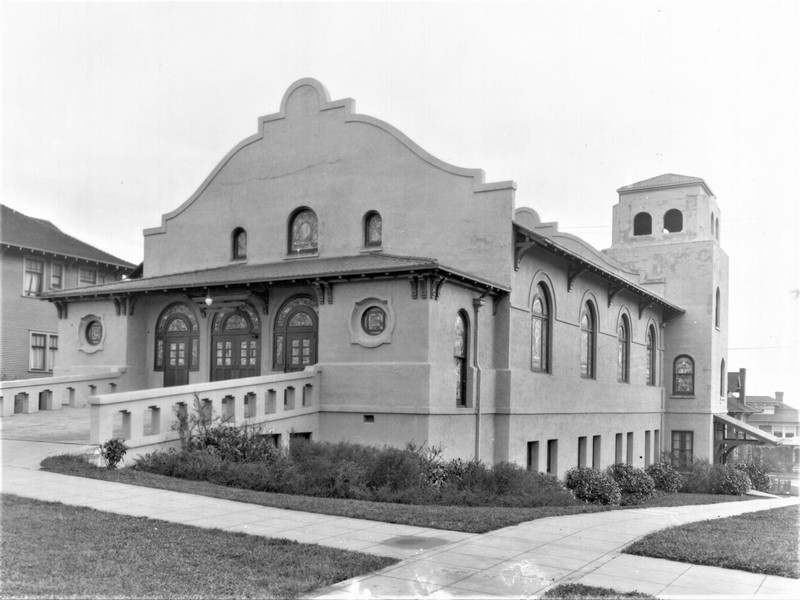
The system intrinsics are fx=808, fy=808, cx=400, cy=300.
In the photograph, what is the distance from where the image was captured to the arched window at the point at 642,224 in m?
41.3

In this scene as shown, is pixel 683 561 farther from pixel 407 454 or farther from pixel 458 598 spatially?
pixel 407 454

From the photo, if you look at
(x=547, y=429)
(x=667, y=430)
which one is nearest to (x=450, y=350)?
(x=547, y=429)

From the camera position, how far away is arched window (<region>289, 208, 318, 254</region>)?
24.8 m

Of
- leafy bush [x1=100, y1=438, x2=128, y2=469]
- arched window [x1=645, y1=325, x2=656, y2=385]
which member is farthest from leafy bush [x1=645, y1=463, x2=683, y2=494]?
leafy bush [x1=100, y1=438, x2=128, y2=469]

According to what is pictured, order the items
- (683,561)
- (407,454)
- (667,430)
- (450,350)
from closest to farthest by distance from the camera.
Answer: (683,561), (407,454), (450,350), (667,430)

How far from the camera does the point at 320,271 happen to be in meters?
20.9

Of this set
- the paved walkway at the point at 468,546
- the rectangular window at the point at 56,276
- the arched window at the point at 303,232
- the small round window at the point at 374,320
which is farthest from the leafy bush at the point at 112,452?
the rectangular window at the point at 56,276

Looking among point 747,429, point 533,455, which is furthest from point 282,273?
point 747,429

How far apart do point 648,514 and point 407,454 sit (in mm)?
5402

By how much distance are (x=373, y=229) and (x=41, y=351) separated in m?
20.2

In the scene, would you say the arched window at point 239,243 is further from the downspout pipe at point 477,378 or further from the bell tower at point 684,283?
the bell tower at point 684,283

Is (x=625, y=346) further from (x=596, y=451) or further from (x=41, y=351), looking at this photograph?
(x=41, y=351)

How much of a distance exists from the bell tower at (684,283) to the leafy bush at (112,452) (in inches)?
1179

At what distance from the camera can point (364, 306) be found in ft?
68.2
